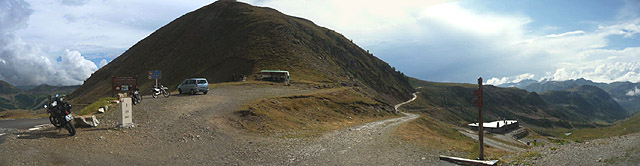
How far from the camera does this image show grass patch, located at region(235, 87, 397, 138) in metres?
22.4

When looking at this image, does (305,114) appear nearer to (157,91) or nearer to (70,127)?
(157,91)

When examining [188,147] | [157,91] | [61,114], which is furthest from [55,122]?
[157,91]

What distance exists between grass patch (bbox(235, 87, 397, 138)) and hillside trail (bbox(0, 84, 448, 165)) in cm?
186

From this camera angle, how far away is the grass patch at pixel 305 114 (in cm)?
2237

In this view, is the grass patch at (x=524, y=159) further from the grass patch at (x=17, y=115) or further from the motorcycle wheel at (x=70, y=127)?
the grass patch at (x=17, y=115)

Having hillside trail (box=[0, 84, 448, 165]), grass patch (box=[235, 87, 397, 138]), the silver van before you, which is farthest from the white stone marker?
the silver van

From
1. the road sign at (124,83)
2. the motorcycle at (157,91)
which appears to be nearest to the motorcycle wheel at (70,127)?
the road sign at (124,83)

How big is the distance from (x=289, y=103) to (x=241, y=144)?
14416mm

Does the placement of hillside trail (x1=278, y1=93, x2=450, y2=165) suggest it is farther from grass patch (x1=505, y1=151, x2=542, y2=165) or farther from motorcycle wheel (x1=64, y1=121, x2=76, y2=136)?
motorcycle wheel (x1=64, y1=121, x2=76, y2=136)

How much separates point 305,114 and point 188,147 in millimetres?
14907

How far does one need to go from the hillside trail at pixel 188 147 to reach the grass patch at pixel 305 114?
186 centimetres

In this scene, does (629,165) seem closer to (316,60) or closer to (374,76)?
(316,60)

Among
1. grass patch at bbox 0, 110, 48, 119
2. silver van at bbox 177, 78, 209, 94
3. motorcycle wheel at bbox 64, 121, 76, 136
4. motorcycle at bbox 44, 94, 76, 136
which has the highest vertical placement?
silver van at bbox 177, 78, 209, 94

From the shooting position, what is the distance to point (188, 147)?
15.7 meters
